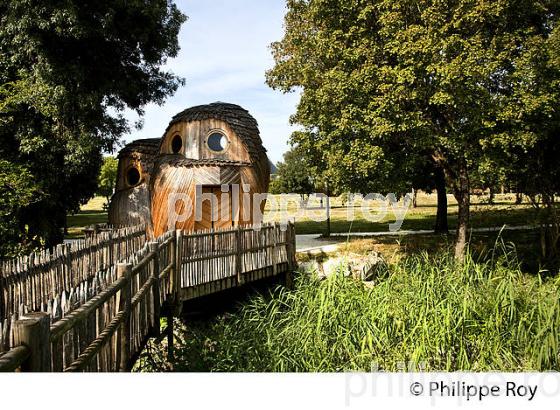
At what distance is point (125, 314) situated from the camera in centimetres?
452

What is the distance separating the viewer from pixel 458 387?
417cm

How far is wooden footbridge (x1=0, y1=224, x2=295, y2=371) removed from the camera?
109 inches

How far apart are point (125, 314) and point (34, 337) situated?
208 centimetres

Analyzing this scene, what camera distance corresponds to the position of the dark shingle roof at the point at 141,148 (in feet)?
48.5

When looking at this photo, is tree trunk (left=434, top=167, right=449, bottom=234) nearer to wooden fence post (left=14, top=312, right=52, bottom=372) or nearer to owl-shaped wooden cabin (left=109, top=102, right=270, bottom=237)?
owl-shaped wooden cabin (left=109, top=102, right=270, bottom=237)

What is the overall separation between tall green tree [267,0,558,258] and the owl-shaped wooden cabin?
6.53 feet

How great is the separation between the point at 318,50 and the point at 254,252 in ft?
17.3

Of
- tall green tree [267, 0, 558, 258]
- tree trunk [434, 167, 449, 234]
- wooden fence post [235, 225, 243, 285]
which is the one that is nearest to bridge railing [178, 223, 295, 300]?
wooden fence post [235, 225, 243, 285]

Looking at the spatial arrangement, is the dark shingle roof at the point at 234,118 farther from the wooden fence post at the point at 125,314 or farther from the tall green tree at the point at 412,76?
the wooden fence post at the point at 125,314

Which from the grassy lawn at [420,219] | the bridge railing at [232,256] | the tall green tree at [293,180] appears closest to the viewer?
the bridge railing at [232,256]

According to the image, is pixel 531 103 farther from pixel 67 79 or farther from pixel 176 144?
pixel 67 79
